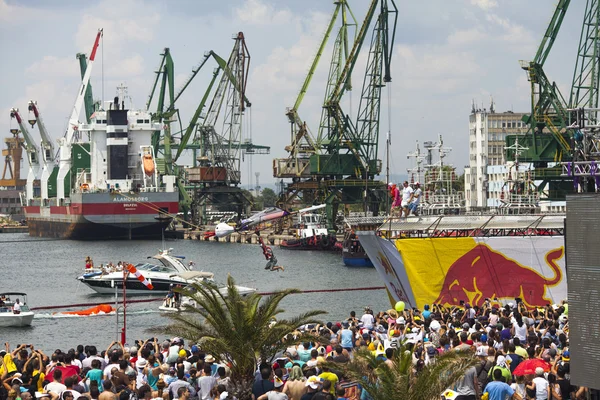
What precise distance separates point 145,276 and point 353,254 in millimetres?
29133

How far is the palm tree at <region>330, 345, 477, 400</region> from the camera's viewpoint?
50.8 feet

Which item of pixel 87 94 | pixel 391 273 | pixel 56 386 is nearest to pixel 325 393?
pixel 56 386

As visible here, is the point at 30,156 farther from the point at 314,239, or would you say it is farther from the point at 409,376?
the point at 409,376

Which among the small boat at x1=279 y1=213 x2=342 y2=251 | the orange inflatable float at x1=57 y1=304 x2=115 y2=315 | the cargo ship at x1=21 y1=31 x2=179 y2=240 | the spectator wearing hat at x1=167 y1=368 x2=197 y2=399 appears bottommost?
the orange inflatable float at x1=57 y1=304 x2=115 y2=315

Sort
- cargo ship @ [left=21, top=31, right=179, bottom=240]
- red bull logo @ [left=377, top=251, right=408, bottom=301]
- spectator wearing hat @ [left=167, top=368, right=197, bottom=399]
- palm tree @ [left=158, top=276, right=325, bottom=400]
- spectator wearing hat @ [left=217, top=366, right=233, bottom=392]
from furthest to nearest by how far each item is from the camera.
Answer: cargo ship @ [left=21, top=31, right=179, bottom=240] < red bull logo @ [left=377, top=251, right=408, bottom=301] < palm tree @ [left=158, top=276, right=325, bottom=400] < spectator wearing hat @ [left=217, top=366, right=233, bottom=392] < spectator wearing hat @ [left=167, top=368, right=197, bottom=399]

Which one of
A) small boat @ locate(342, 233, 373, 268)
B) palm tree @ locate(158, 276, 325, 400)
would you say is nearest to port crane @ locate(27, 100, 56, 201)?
small boat @ locate(342, 233, 373, 268)

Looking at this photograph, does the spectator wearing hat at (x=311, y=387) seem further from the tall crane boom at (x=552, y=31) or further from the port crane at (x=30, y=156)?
the port crane at (x=30, y=156)

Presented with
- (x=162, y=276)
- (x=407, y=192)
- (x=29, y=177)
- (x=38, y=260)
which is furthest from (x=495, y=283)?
(x=29, y=177)

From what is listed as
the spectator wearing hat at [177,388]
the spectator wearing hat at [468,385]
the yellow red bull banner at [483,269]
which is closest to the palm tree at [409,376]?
the spectator wearing hat at [468,385]

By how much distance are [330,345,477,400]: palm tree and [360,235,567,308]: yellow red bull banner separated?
A: 17668mm

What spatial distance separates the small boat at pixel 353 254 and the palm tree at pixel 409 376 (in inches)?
2457

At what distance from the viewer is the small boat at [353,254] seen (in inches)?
3103

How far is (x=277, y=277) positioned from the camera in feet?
225

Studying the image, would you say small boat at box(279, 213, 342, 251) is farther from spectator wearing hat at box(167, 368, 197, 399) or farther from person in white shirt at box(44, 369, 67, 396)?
person in white shirt at box(44, 369, 67, 396)
